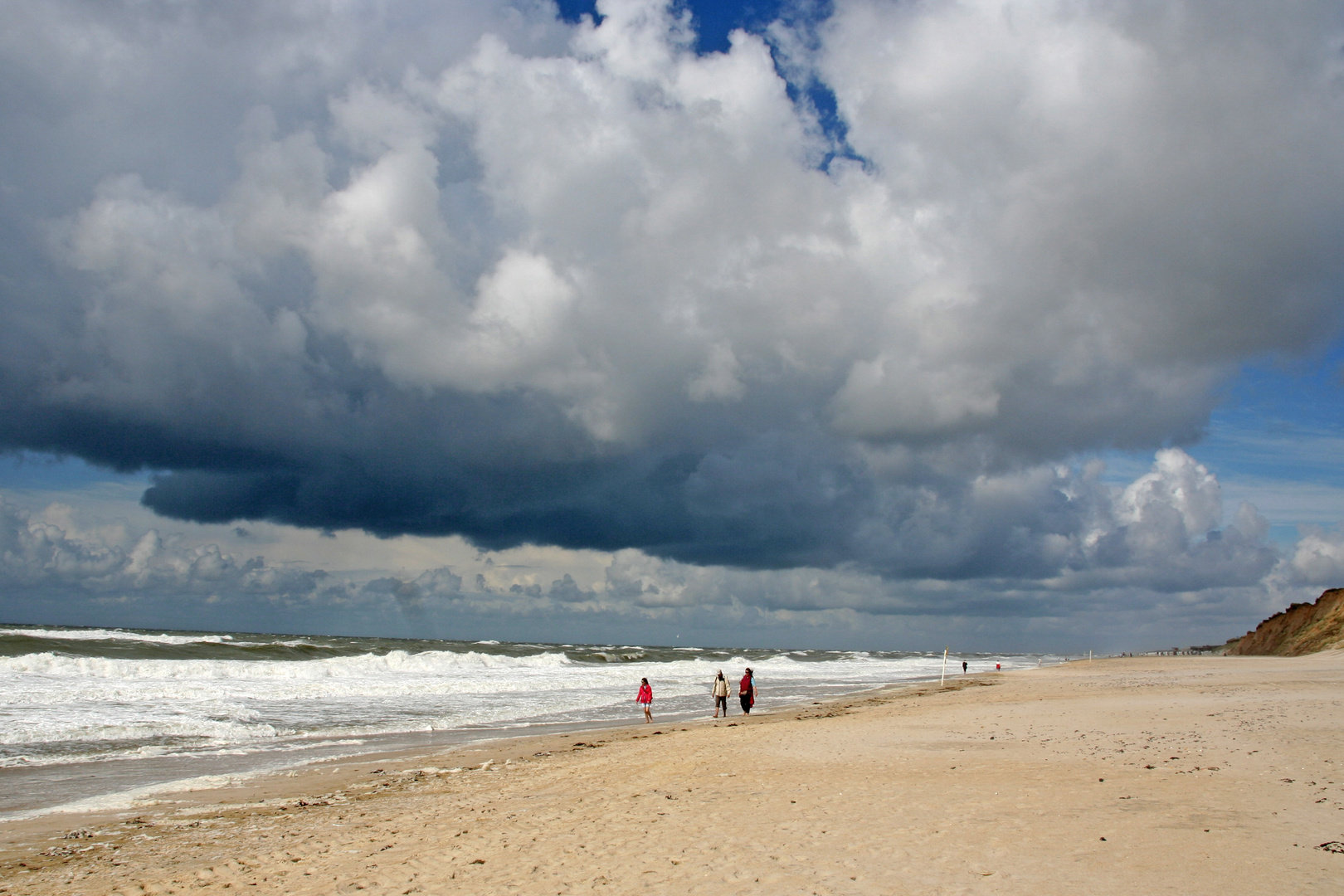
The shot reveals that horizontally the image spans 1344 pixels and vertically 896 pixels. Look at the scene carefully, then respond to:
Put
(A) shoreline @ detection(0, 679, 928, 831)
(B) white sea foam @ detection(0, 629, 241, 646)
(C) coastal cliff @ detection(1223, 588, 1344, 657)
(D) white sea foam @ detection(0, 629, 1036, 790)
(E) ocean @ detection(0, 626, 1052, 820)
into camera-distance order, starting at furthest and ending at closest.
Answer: (C) coastal cliff @ detection(1223, 588, 1344, 657)
(B) white sea foam @ detection(0, 629, 241, 646)
(D) white sea foam @ detection(0, 629, 1036, 790)
(E) ocean @ detection(0, 626, 1052, 820)
(A) shoreline @ detection(0, 679, 928, 831)

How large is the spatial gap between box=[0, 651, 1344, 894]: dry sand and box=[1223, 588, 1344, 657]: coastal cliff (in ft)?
217

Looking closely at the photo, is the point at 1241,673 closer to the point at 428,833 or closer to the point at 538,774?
the point at 538,774

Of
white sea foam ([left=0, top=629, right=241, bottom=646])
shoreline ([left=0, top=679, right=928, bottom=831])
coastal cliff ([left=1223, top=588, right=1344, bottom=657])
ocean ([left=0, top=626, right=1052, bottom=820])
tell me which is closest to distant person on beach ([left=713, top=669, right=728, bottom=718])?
shoreline ([left=0, top=679, right=928, bottom=831])

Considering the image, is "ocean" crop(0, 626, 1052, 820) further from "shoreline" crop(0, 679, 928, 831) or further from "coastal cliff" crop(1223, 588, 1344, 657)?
"coastal cliff" crop(1223, 588, 1344, 657)

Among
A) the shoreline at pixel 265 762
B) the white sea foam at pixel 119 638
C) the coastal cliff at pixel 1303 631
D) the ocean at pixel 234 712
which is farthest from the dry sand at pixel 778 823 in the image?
the coastal cliff at pixel 1303 631

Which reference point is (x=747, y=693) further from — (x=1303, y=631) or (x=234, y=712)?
(x=1303, y=631)

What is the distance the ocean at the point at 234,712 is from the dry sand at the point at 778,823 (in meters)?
2.86

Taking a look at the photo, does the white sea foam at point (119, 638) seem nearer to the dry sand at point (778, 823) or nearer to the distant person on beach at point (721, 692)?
the distant person on beach at point (721, 692)

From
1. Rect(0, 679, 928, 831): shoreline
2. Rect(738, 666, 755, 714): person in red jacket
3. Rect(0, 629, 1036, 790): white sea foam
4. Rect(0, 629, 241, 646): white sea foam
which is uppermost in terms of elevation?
Rect(738, 666, 755, 714): person in red jacket

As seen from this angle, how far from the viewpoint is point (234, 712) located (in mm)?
24438

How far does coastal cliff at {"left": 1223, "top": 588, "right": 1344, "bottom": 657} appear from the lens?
68.1 m

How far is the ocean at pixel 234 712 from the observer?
50.8 feet

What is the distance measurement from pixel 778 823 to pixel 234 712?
2100 cm

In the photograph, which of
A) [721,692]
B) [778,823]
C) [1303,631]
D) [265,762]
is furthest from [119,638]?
[1303,631]
